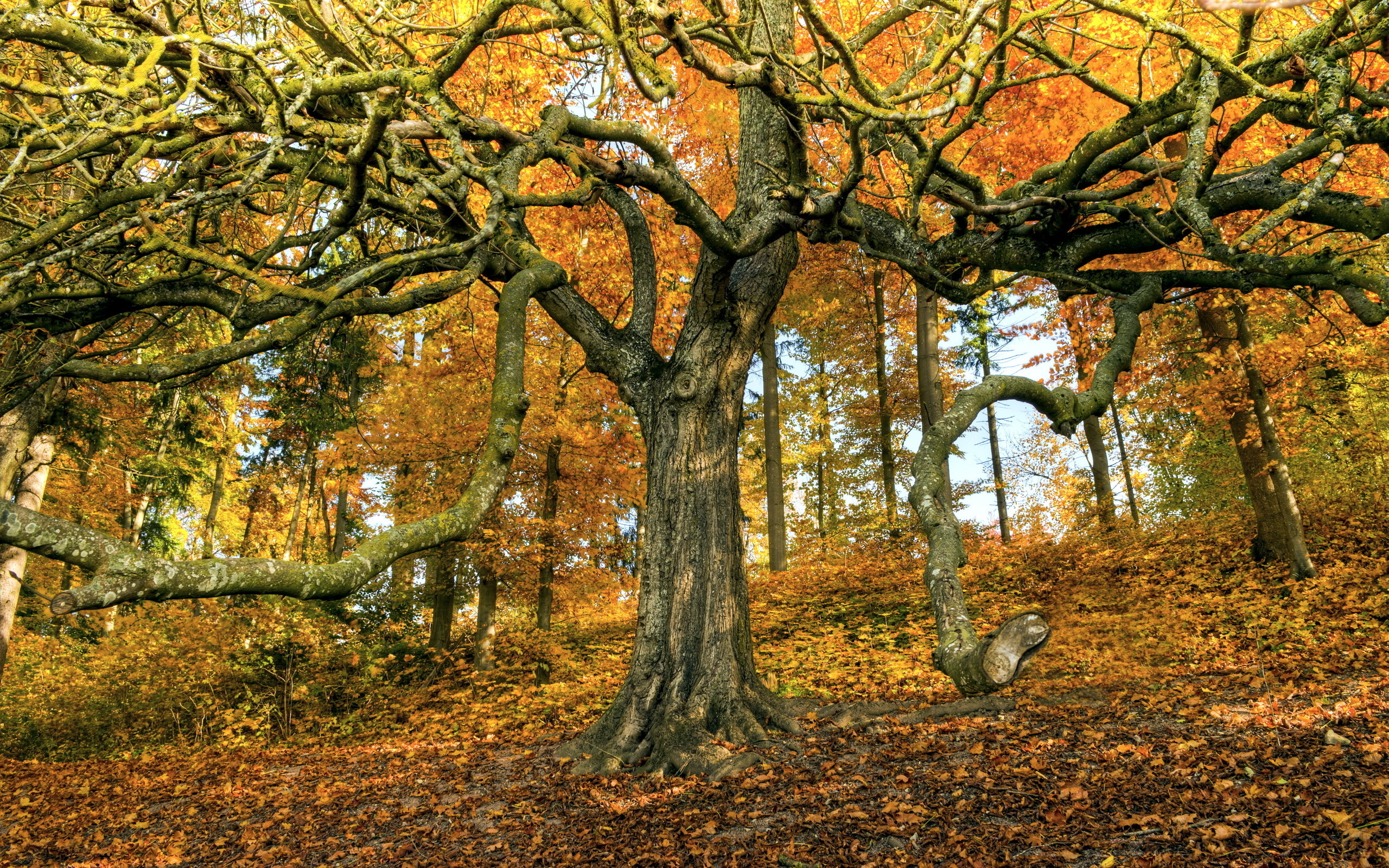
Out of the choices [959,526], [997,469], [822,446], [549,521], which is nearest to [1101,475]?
[997,469]

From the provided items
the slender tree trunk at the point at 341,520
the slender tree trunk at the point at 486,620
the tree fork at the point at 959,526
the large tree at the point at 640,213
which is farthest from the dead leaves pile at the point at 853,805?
the slender tree trunk at the point at 341,520

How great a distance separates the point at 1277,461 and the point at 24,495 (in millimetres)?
16097

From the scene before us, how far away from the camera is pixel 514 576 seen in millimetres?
Answer: 13367

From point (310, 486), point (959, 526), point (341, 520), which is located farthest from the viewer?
point (310, 486)

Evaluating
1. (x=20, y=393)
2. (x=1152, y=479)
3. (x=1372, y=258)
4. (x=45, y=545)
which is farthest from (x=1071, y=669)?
(x=1152, y=479)

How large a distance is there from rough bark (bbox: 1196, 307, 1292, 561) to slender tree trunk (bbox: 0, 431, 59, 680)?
51.4 feet

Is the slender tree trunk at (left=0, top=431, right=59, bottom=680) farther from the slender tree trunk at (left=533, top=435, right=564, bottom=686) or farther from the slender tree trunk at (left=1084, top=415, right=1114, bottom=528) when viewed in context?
the slender tree trunk at (left=1084, top=415, right=1114, bottom=528)

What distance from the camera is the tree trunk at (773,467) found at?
15305 mm

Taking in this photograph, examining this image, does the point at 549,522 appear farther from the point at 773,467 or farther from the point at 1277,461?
the point at 1277,461

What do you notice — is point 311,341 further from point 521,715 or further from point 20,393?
point 521,715

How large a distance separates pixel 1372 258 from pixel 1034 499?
19923 millimetres

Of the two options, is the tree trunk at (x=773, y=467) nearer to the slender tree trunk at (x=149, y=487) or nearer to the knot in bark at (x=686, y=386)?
the knot in bark at (x=686, y=386)

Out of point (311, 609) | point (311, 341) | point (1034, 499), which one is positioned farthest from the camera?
point (1034, 499)

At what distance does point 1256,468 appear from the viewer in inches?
400
